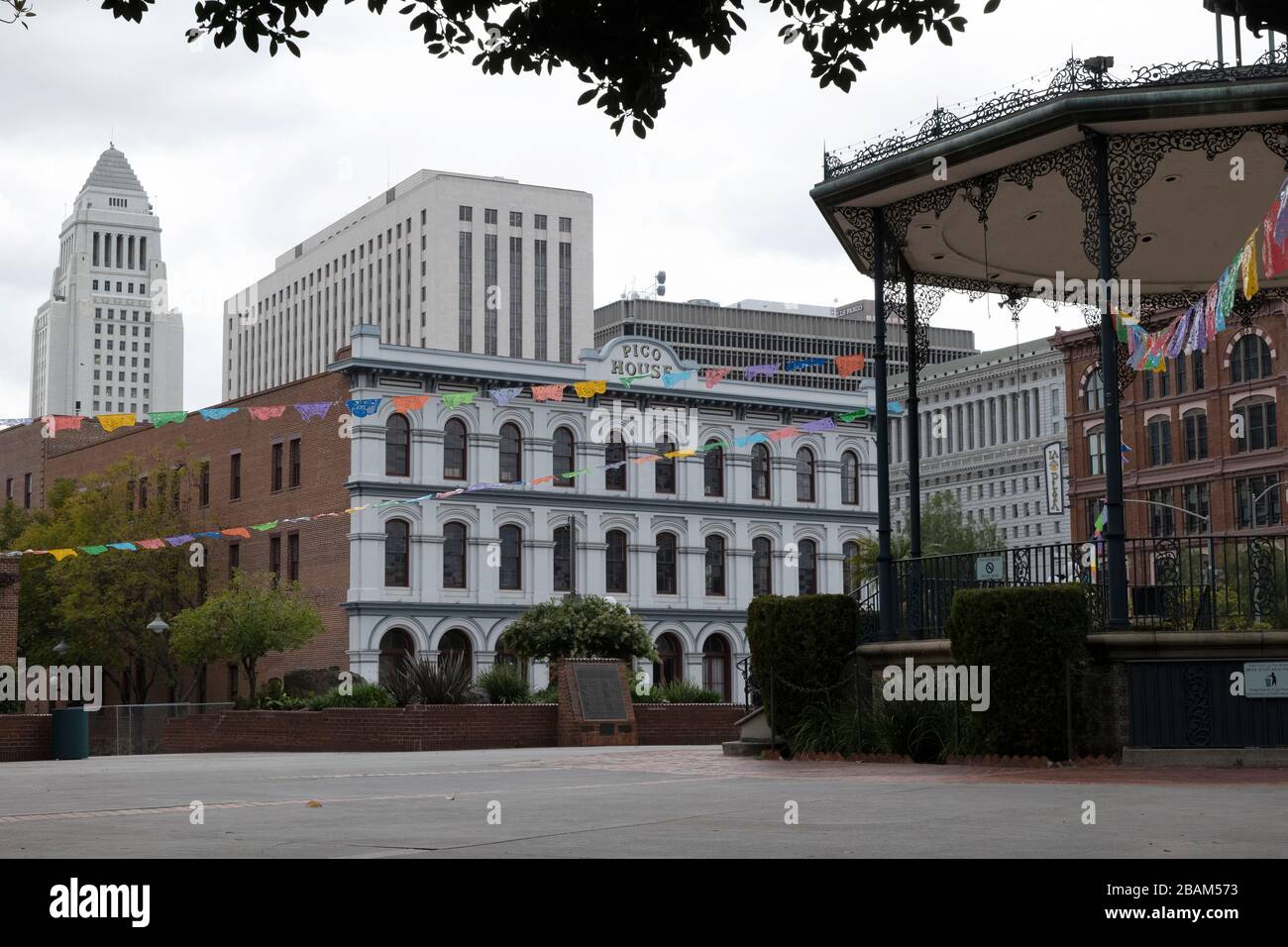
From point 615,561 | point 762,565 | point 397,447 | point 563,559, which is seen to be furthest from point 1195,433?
point 397,447

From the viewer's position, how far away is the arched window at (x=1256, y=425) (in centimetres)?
7338

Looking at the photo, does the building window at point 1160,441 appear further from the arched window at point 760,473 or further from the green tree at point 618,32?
the green tree at point 618,32

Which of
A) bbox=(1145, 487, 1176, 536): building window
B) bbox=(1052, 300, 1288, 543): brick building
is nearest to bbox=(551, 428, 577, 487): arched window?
bbox=(1052, 300, 1288, 543): brick building

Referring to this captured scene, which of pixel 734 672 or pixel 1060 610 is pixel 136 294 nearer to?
pixel 734 672

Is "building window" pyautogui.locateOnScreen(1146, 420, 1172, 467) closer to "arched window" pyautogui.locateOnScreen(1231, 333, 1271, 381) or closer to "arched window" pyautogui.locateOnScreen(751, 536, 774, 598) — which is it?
"arched window" pyautogui.locateOnScreen(1231, 333, 1271, 381)

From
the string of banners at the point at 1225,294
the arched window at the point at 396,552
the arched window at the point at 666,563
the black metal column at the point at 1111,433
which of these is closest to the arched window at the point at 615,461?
the arched window at the point at 666,563

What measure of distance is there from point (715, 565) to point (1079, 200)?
38597 millimetres

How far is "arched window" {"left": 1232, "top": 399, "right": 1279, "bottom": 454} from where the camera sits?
7338cm

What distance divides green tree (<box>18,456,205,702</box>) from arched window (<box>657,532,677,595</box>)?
16.1 metres

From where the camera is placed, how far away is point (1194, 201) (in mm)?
21922

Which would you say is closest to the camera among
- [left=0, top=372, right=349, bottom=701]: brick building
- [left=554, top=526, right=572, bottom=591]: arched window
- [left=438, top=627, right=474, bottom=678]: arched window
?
[left=0, top=372, right=349, bottom=701]: brick building

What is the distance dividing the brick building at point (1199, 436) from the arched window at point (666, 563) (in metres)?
24.8

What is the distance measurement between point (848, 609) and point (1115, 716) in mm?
3933

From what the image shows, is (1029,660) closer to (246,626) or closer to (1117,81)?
(1117,81)
